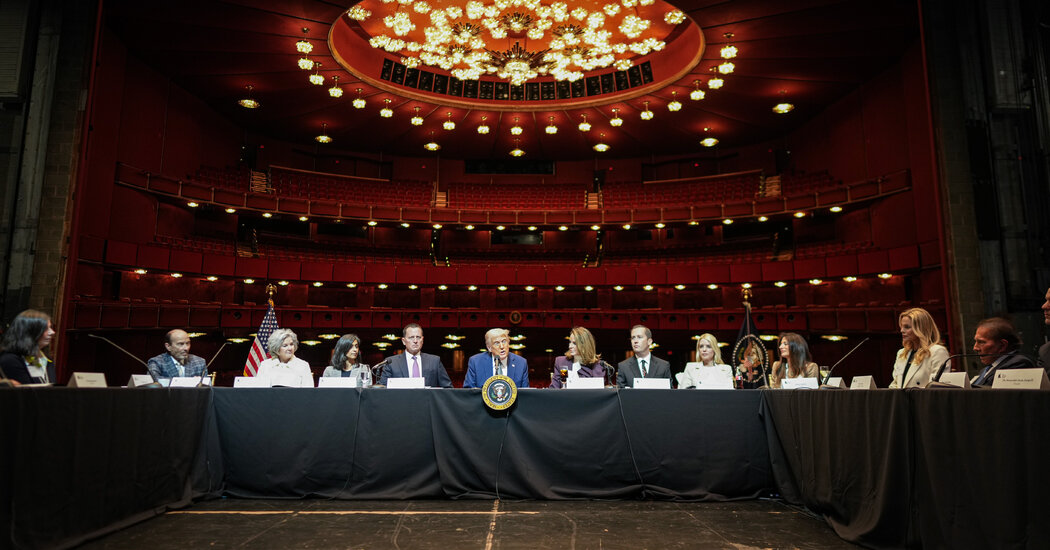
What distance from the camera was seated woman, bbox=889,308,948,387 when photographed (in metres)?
4.50

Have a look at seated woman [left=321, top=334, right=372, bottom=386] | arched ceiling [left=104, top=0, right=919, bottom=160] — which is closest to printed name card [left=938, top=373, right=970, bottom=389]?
seated woman [left=321, top=334, right=372, bottom=386]

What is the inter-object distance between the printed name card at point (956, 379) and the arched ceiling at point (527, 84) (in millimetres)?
11187

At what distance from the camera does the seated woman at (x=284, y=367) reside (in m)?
5.31

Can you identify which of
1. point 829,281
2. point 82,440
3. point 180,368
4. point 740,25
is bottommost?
point 82,440

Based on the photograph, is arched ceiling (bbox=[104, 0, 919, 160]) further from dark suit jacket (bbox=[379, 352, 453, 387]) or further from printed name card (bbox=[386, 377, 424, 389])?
printed name card (bbox=[386, 377, 424, 389])

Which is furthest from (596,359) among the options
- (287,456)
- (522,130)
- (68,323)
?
(522,130)

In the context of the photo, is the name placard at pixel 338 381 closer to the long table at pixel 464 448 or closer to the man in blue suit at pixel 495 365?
the long table at pixel 464 448

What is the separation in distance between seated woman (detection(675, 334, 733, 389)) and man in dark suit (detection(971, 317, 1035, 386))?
6.20ft

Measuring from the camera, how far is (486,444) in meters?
4.99

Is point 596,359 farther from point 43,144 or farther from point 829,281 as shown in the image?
point 829,281

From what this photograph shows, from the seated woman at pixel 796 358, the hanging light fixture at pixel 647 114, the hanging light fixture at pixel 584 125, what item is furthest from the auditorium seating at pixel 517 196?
the seated woman at pixel 796 358

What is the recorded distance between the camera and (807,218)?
19531 mm

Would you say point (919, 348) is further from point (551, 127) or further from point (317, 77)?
point (551, 127)

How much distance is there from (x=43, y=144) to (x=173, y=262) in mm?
5637
